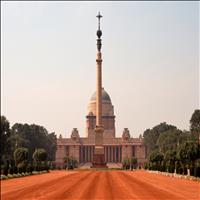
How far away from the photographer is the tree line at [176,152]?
65625 millimetres

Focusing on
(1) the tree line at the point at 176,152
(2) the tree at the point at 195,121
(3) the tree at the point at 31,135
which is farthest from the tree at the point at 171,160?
(3) the tree at the point at 31,135

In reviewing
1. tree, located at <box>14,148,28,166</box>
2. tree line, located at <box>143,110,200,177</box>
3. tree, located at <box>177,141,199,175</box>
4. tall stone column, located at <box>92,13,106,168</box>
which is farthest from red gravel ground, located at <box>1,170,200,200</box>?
tall stone column, located at <box>92,13,106,168</box>

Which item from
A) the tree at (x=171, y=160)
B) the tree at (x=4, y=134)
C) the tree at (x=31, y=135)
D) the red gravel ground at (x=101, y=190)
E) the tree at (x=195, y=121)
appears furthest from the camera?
the tree at (x=31, y=135)

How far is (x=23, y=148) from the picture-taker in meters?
93.9

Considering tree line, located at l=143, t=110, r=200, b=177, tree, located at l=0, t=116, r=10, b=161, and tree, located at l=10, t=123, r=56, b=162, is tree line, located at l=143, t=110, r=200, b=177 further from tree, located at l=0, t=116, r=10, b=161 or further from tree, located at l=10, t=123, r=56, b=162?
tree, located at l=10, t=123, r=56, b=162

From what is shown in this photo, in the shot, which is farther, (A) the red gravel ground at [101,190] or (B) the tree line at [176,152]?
(B) the tree line at [176,152]

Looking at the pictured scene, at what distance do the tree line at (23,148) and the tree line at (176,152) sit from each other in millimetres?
21006

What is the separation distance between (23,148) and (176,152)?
29.1m

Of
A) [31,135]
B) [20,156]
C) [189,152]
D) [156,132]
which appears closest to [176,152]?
[189,152]

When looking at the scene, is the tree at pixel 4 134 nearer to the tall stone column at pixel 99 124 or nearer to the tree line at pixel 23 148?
the tree line at pixel 23 148

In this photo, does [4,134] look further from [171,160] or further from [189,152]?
[189,152]

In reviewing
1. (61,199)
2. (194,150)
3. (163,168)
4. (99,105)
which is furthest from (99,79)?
(61,199)

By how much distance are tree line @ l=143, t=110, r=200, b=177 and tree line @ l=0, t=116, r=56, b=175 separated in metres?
21.0

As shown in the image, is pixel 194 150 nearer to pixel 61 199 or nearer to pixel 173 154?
pixel 173 154
